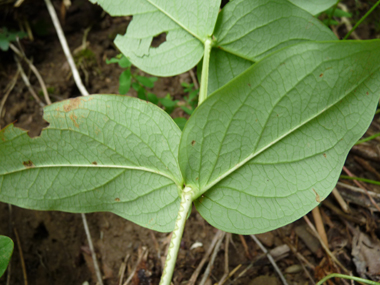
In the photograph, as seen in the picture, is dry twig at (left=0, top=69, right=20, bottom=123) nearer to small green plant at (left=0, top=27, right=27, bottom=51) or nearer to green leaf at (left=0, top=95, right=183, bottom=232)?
small green plant at (left=0, top=27, right=27, bottom=51)

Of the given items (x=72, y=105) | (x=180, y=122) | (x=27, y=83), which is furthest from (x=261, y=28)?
(x=27, y=83)

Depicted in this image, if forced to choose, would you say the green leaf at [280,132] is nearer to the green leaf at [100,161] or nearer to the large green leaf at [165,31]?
the green leaf at [100,161]

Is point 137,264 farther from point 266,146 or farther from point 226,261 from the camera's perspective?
point 266,146

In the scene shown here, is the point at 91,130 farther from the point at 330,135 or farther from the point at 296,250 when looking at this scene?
the point at 296,250

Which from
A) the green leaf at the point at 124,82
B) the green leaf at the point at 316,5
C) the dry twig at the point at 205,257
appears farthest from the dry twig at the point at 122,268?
the green leaf at the point at 316,5

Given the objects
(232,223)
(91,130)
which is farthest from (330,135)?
(91,130)

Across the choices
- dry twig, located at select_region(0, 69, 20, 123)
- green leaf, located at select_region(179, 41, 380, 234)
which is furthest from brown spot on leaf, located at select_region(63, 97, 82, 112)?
dry twig, located at select_region(0, 69, 20, 123)

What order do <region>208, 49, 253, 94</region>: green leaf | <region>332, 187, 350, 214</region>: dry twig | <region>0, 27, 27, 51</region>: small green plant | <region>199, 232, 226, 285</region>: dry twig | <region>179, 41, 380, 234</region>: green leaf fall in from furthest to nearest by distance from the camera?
<region>0, 27, 27, 51</region>: small green plant
<region>332, 187, 350, 214</region>: dry twig
<region>199, 232, 226, 285</region>: dry twig
<region>208, 49, 253, 94</region>: green leaf
<region>179, 41, 380, 234</region>: green leaf

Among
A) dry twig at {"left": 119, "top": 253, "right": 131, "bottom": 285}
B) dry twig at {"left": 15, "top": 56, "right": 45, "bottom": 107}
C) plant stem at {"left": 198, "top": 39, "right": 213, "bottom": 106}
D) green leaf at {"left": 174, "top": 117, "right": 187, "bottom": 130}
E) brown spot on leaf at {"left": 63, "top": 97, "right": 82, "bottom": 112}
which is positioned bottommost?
dry twig at {"left": 119, "top": 253, "right": 131, "bottom": 285}
